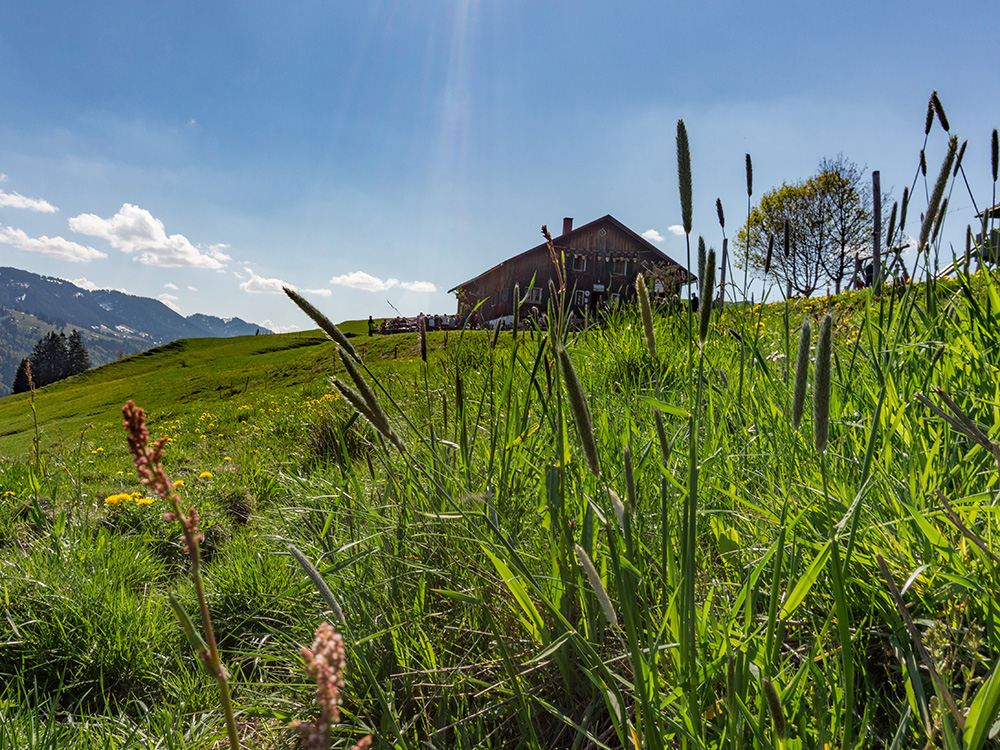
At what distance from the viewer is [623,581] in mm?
875

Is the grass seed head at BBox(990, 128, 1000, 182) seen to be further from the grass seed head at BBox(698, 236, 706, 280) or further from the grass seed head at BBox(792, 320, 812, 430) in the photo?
the grass seed head at BBox(792, 320, 812, 430)

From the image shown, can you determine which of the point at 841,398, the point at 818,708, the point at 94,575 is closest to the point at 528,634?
the point at 818,708

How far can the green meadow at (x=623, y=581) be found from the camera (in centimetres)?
91

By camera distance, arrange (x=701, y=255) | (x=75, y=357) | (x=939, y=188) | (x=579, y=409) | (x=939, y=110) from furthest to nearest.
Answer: (x=75, y=357) → (x=939, y=110) → (x=939, y=188) → (x=701, y=255) → (x=579, y=409)

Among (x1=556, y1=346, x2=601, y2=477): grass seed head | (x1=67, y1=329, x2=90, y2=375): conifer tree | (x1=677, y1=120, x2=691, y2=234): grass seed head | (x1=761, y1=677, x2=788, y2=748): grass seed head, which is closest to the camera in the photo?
(x1=761, y1=677, x2=788, y2=748): grass seed head

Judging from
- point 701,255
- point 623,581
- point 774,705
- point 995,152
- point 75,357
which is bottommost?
point 774,705

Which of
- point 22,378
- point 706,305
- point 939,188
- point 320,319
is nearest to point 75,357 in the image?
point 22,378

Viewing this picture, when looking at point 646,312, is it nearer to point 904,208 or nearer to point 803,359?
point 803,359

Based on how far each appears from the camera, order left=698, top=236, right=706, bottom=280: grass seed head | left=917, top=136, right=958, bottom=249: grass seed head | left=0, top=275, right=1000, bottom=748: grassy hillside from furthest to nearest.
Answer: left=917, top=136, right=958, bottom=249: grass seed head → left=698, top=236, right=706, bottom=280: grass seed head → left=0, top=275, right=1000, bottom=748: grassy hillside

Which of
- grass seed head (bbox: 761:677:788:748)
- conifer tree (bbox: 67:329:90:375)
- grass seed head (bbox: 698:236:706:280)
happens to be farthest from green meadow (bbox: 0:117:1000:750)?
conifer tree (bbox: 67:329:90:375)

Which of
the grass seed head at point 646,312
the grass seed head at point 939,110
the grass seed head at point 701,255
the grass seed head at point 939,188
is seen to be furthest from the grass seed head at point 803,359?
the grass seed head at point 939,110

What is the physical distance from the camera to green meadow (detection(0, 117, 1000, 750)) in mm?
911

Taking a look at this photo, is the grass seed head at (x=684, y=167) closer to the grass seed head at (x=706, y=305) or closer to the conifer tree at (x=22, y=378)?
the grass seed head at (x=706, y=305)

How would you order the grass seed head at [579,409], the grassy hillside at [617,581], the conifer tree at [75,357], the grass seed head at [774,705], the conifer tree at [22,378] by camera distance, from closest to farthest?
1. the grass seed head at [774,705]
2. the grass seed head at [579,409]
3. the grassy hillside at [617,581]
4. the conifer tree at [22,378]
5. the conifer tree at [75,357]
